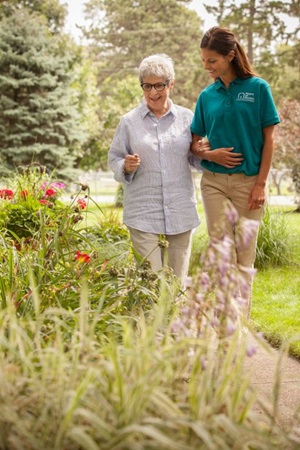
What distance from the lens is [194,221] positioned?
4.30 m

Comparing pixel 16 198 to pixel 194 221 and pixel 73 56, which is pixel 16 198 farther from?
pixel 73 56

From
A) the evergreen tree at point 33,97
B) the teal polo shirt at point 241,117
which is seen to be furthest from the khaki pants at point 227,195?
the evergreen tree at point 33,97

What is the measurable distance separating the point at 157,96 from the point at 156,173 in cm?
44

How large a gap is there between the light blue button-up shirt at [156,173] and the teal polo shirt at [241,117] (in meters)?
0.20

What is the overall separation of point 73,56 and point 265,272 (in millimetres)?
15803

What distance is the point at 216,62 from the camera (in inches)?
157

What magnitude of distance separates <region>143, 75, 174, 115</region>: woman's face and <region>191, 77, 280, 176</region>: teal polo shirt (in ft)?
0.77

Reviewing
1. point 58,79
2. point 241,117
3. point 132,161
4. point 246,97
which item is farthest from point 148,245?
point 58,79

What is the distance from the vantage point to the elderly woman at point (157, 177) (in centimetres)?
419

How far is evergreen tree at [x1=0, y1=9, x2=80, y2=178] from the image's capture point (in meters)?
20.7

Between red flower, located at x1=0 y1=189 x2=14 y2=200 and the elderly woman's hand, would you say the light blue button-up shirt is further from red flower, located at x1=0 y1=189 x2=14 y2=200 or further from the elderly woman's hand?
red flower, located at x1=0 y1=189 x2=14 y2=200

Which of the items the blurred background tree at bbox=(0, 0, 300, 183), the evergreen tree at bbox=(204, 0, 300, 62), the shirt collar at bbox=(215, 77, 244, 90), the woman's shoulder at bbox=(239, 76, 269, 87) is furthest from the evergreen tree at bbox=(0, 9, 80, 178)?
the woman's shoulder at bbox=(239, 76, 269, 87)

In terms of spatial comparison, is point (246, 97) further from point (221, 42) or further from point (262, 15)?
point (262, 15)

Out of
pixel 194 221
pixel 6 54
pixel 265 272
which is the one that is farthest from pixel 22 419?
pixel 6 54
